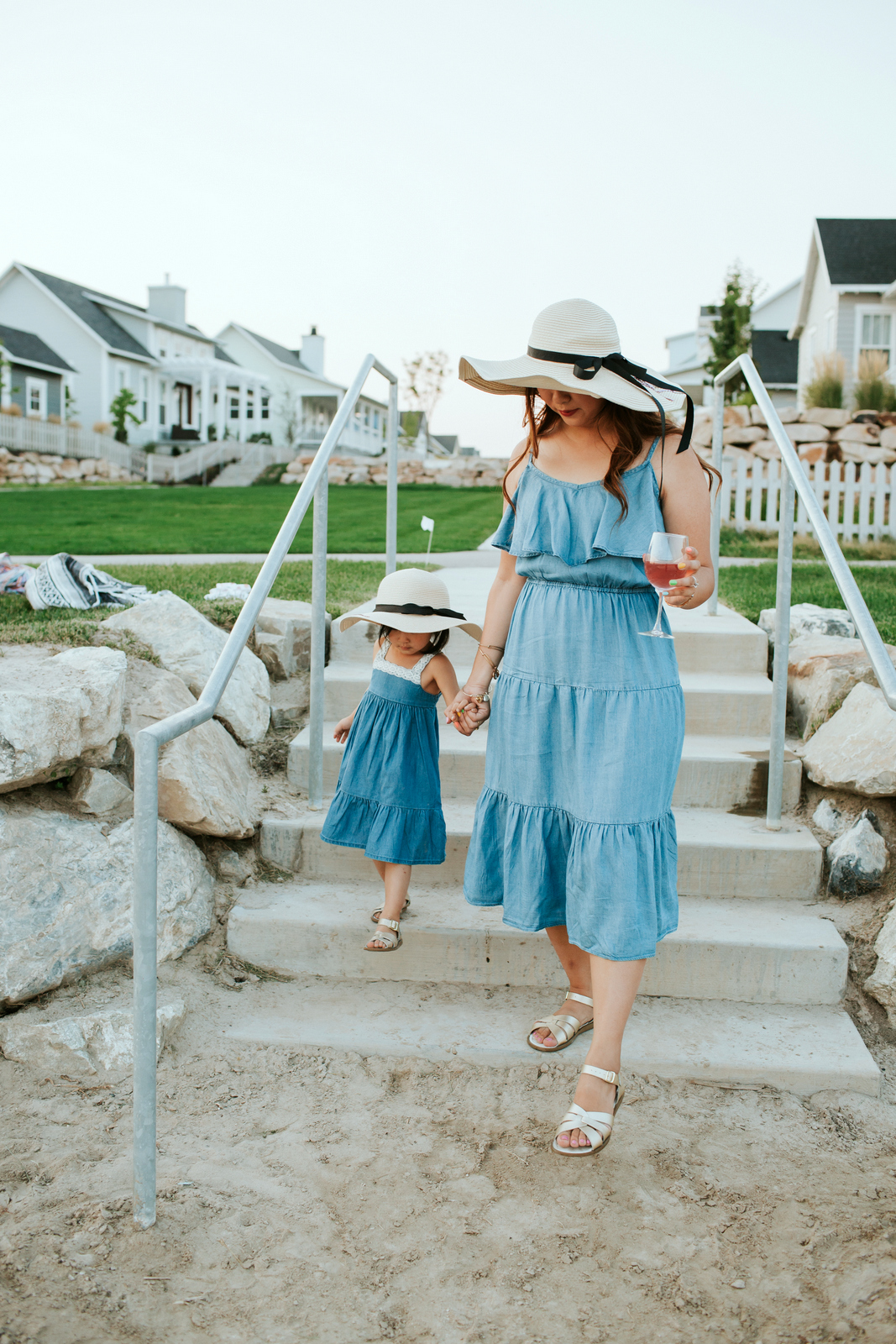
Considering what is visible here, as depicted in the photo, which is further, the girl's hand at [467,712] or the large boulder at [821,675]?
the large boulder at [821,675]

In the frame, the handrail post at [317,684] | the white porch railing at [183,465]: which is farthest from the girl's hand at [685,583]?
the white porch railing at [183,465]

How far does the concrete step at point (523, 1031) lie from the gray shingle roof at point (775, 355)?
25829 millimetres

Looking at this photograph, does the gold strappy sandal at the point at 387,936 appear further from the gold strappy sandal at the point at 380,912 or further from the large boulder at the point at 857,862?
the large boulder at the point at 857,862

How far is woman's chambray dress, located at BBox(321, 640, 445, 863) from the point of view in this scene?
263cm

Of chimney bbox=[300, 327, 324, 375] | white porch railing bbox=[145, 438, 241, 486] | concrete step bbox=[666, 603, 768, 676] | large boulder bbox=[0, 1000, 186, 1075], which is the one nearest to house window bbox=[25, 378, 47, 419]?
white porch railing bbox=[145, 438, 241, 486]

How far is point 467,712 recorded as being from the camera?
7.25 feet

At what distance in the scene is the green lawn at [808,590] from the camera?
179 inches

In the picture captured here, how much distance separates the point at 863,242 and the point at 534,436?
72.9ft

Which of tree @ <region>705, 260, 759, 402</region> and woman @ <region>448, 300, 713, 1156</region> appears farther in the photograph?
tree @ <region>705, 260, 759, 402</region>

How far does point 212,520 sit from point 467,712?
9.61 meters

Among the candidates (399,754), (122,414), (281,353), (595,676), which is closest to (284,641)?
(399,754)

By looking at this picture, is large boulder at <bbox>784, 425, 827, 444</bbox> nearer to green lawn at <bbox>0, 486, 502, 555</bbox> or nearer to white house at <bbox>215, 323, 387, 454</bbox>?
green lawn at <bbox>0, 486, 502, 555</bbox>

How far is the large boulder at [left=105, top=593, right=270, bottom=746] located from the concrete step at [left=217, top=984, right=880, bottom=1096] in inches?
42.8

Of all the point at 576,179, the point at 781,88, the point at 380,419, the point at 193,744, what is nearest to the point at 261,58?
the point at 576,179
